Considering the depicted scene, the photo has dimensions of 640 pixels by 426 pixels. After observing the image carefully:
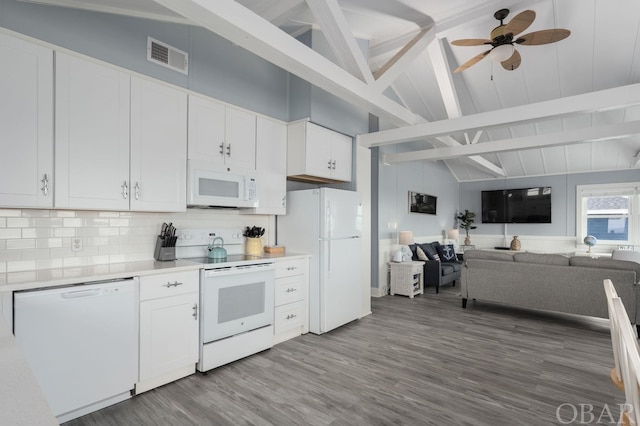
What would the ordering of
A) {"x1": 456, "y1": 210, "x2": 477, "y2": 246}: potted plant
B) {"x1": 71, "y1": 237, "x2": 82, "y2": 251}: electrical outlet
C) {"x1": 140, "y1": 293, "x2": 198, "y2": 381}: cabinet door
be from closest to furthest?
{"x1": 140, "y1": 293, "x2": 198, "y2": 381}: cabinet door, {"x1": 71, "y1": 237, "x2": 82, "y2": 251}: electrical outlet, {"x1": 456, "y1": 210, "x2": 477, "y2": 246}: potted plant

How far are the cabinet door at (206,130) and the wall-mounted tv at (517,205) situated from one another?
26.4 ft

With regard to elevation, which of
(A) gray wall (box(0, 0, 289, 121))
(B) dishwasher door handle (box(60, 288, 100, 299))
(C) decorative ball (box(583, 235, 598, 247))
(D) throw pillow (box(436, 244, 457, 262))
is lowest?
(D) throw pillow (box(436, 244, 457, 262))

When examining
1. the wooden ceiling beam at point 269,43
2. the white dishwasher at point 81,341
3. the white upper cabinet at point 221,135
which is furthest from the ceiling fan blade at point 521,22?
the white dishwasher at point 81,341

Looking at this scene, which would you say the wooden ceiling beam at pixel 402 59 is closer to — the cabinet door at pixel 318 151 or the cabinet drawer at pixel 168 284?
the cabinet door at pixel 318 151

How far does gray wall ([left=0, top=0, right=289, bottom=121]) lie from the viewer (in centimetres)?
239

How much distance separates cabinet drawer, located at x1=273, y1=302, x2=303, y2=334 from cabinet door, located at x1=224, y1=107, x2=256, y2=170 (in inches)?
61.1

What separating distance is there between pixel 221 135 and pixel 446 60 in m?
3.44

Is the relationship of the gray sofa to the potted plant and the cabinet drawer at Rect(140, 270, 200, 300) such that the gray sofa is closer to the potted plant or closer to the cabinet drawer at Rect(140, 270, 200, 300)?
the cabinet drawer at Rect(140, 270, 200, 300)

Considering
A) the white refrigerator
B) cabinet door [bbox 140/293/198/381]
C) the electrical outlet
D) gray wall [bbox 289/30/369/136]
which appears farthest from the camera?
gray wall [bbox 289/30/369/136]

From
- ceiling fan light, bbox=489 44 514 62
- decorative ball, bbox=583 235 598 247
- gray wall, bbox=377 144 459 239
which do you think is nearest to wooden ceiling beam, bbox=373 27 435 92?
ceiling fan light, bbox=489 44 514 62

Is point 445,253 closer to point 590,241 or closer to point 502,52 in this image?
point 590,241

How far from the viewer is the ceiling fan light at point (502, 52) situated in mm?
3590

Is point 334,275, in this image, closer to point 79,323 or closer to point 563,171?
point 79,323

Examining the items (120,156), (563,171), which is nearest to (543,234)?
(563,171)
